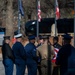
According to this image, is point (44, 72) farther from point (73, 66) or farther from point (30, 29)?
point (30, 29)

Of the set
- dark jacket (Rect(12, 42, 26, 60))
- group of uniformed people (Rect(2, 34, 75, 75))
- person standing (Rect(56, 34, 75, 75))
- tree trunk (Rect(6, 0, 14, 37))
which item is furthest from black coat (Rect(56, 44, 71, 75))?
tree trunk (Rect(6, 0, 14, 37))

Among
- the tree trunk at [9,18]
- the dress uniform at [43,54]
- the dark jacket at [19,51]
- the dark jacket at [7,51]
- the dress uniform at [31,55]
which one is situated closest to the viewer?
the dress uniform at [43,54]

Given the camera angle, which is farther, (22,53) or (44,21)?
(44,21)

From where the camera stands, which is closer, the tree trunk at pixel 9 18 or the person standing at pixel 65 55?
the person standing at pixel 65 55

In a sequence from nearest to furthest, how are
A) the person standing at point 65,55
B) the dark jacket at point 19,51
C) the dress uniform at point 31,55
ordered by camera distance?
the person standing at point 65,55
the dress uniform at point 31,55
the dark jacket at point 19,51

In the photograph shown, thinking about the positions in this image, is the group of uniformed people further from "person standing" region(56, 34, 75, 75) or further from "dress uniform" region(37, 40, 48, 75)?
"person standing" region(56, 34, 75, 75)

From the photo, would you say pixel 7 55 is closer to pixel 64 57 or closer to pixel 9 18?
pixel 64 57

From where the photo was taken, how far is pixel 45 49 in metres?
14.3

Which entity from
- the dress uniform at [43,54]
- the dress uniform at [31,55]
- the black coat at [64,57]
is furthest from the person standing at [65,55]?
the dress uniform at [31,55]

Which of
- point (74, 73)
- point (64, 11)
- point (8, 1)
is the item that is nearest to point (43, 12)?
point (64, 11)

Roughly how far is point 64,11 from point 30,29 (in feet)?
27.2

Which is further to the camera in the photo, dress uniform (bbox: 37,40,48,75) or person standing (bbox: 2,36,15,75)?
person standing (bbox: 2,36,15,75)

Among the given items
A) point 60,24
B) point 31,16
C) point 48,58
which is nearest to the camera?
point 48,58

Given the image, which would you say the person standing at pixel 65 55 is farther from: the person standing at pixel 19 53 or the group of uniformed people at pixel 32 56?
the person standing at pixel 19 53
